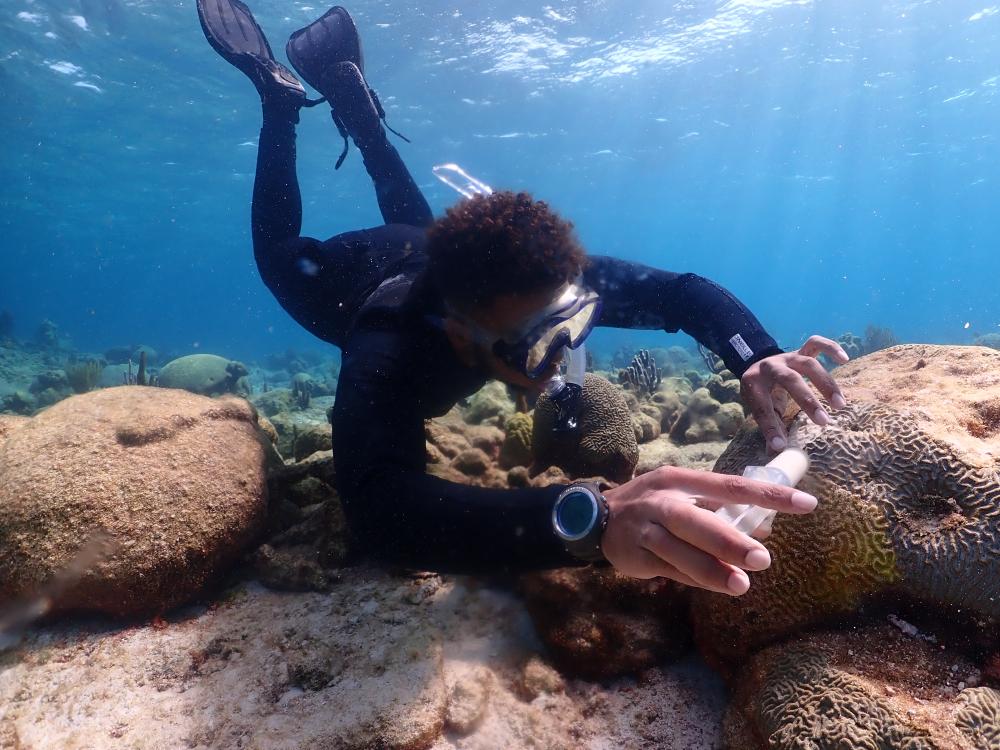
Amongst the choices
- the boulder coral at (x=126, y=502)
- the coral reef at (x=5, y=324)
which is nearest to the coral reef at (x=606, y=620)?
the boulder coral at (x=126, y=502)

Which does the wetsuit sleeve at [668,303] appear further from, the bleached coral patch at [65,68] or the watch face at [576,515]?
the bleached coral patch at [65,68]

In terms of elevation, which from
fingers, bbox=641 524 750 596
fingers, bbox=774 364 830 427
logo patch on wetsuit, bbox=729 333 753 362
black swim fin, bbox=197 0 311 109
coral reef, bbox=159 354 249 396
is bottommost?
coral reef, bbox=159 354 249 396

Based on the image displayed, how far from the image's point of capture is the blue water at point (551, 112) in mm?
19578

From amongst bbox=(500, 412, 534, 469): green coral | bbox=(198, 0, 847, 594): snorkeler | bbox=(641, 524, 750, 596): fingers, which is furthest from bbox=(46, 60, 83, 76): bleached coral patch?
bbox=(641, 524, 750, 596): fingers

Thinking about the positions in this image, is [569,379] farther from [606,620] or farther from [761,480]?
[761,480]

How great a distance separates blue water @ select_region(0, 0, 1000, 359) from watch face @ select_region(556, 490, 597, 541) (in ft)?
25.7

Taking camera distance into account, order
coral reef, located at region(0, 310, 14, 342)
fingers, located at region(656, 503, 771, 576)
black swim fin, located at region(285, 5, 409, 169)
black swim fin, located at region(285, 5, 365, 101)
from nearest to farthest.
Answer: fingers, located at region(656, 503, 771, 576) < black swim fin, located at region(285, 5, 409, 169) < black swim fin, located at region(285, 5, 365, 101) < coral reef, located at region(0, 310, 14, 342)

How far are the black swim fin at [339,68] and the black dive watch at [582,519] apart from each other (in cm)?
595

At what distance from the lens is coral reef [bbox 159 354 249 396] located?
1324cm

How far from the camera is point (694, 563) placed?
1.35m

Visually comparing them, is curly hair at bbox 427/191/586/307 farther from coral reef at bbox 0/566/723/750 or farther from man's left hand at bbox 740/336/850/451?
coral reef at bbox 0/566/723/750

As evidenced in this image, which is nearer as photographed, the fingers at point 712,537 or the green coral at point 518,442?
the fingers at point 712,537

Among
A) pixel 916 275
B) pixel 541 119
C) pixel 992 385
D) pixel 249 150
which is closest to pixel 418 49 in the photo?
pixel 541 119

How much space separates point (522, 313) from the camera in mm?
2451
